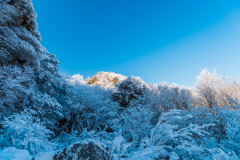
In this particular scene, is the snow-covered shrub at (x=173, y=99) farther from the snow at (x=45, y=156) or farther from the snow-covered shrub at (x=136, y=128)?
the snow at (x=45, y=156)

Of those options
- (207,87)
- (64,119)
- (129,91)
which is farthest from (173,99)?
(64,119)

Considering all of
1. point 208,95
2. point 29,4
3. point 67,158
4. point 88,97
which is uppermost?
point 29,4

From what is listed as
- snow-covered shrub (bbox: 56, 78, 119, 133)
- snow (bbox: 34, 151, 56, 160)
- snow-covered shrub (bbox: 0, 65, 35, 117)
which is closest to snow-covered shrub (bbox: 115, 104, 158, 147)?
snow-covered shrub (bbox: 56, 78, 119, 133)

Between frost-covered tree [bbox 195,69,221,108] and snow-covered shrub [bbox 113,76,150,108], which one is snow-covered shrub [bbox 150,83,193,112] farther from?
snow-covered shrub [bbox 113,76,150,108]

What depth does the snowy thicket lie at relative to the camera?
2.63m

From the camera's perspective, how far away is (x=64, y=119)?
717 centimetres

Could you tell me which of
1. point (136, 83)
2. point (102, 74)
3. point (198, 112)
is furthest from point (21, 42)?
point (102, 74)

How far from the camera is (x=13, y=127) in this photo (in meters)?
2.99

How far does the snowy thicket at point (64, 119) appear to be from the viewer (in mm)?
2635

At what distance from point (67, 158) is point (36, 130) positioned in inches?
84.0

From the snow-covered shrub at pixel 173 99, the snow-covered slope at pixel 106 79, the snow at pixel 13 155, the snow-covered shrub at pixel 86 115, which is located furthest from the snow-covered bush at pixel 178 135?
the snow-covered slope at pixel 106 79

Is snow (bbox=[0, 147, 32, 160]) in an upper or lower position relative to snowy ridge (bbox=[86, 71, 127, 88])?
lower

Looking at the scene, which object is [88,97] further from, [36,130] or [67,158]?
[67,158]

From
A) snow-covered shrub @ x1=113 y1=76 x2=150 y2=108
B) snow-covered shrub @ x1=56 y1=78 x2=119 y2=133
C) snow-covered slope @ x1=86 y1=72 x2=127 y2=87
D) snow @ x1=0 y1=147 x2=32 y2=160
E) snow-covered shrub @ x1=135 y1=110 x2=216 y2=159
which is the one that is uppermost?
snow-covered slope @ x1=86 y1=72 x2=127 y2=87
